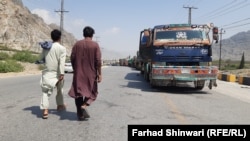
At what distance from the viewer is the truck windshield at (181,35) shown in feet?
49.9

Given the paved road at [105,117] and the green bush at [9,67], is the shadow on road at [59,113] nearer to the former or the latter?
the paved road at [105,117]

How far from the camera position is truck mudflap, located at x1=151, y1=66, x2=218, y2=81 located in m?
14.4

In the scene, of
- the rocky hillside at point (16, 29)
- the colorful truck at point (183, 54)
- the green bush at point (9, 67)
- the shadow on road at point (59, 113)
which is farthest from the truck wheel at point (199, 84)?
the rocky hillside at point (16, 29)

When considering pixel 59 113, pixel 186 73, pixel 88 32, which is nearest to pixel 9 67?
pixel 186 73

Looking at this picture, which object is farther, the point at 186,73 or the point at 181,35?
the point at 181,35

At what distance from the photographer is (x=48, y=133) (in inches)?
257

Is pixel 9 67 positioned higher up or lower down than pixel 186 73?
lower down

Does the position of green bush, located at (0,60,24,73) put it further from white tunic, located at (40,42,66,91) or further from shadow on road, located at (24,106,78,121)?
white tunic, located at (40,42,66,91)

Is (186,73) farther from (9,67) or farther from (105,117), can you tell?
(9,67)

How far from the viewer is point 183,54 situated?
1479 centimetres

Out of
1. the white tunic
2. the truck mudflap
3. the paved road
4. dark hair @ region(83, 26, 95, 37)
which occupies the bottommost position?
the paved road

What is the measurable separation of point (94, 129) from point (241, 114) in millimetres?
4280

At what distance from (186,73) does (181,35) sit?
1.81m

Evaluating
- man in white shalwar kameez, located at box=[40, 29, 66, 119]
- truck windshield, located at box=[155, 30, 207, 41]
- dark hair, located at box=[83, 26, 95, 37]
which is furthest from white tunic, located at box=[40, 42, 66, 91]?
truck windshield, located at box=[155, 30, 207, 41]
